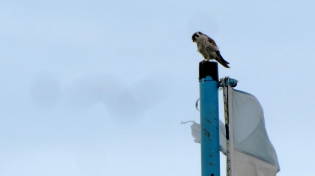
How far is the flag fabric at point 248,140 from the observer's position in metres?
5.78

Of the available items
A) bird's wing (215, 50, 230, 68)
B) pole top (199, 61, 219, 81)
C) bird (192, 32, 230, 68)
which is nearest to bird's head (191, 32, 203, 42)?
bird (192, 32, 230, 68)

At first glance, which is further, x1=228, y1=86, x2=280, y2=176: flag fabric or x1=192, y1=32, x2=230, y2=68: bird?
x1=192, y1=32, x2=230, y2=68: bird

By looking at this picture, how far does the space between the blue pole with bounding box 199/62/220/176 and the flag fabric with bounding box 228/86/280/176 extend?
186 millimetres

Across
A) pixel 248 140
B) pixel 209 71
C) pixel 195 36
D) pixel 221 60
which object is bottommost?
pixel 248 140

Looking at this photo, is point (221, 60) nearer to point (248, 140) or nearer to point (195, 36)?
point (195, 36)

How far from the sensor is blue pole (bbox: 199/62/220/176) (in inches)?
218

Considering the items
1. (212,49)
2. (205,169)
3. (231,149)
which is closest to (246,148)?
(231,149)

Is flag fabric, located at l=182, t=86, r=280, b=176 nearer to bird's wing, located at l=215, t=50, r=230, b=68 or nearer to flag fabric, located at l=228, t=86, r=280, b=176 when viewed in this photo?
flag fabric, located at l=228, t=86, r=280, b=176

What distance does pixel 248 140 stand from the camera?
588cm

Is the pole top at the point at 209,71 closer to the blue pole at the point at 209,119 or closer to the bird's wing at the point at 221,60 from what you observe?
the blue pole at the point at 209,119

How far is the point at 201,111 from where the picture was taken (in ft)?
18.9

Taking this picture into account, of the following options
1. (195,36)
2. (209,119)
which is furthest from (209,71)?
(195,36)

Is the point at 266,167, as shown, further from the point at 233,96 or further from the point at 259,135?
the point at 233,96

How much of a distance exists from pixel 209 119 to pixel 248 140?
0.49 meters
